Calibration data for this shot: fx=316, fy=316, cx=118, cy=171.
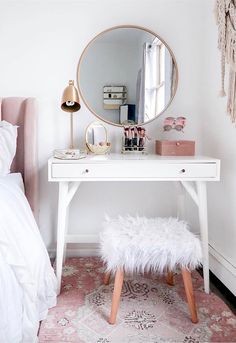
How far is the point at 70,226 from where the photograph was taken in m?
2.47

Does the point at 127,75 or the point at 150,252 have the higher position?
the point at 127,75

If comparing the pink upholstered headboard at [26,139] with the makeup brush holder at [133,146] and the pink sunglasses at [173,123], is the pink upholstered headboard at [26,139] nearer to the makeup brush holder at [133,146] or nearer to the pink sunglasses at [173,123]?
the makeup brush holder at [133,146]

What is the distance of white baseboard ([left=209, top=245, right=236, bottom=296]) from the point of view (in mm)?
1925

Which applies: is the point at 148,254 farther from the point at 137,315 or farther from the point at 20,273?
the point at 20,273

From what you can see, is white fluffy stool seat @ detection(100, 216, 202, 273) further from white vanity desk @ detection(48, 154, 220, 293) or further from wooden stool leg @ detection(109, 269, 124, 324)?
white vanity desk @ detection(48, 154, 220, 293)

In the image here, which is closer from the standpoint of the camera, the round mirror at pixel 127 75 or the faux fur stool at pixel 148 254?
the faux fur stool at pixel 148 254

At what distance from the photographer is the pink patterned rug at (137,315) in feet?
4.92

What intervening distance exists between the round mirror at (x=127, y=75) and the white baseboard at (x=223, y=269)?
1.10m

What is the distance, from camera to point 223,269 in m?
2.05

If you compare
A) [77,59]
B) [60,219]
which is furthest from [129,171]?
[77,59]

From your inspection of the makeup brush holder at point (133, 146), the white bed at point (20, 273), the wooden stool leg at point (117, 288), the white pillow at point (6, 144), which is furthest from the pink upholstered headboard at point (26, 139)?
the wooden stool leg at point (117, 288)

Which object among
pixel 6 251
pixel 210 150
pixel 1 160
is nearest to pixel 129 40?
pixel 210 150

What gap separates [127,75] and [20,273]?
159cm

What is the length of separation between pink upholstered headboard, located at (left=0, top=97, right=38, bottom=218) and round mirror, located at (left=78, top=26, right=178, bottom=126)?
429 millimetres
